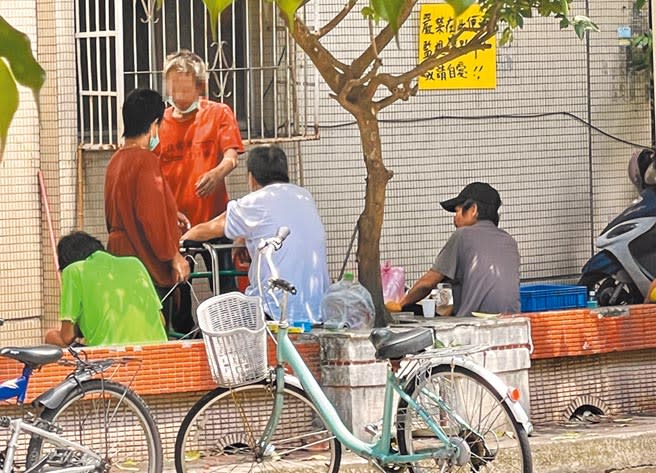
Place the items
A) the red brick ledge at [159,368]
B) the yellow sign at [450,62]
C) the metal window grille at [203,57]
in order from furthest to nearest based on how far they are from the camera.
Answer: the yellow sign at [450,62]
the metal window grille at [203,57]
the red brick ledge at [159,368]

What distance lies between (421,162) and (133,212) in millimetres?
2217

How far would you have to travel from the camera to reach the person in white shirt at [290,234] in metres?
7.44

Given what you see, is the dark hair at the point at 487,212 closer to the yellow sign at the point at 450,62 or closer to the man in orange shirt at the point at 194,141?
the yellow sign at the point at 450,62

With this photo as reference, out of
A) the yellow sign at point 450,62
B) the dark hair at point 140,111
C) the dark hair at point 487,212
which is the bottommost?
the dark hair at point 487,212

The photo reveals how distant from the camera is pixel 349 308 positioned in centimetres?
714

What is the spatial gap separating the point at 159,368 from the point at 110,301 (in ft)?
1.36

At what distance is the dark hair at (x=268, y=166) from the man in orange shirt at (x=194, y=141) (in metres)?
0.67

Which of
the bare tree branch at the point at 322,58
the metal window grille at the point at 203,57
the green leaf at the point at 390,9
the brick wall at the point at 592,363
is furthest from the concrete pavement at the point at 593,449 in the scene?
the green leaf at the point at 390,9

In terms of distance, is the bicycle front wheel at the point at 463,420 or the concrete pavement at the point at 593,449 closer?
the bicycle front wheel at the point at 463,420

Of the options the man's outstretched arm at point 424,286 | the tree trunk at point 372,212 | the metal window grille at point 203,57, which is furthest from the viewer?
the metal window grille at point 203,57

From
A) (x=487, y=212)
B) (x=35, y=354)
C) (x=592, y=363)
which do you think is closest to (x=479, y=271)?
(x=487, y=212)

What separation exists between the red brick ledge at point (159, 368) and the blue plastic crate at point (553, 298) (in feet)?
6.03

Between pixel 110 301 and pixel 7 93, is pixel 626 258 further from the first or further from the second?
pixel 7 93

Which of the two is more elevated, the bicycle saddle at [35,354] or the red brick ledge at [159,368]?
the bicycle saddle at [35,354]
